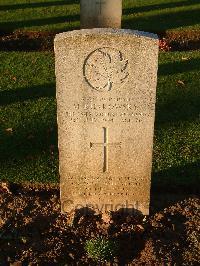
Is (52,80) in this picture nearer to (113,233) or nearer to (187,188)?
(187,188)

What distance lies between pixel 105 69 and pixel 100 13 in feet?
21.0

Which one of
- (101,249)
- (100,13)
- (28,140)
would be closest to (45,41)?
(100,13)

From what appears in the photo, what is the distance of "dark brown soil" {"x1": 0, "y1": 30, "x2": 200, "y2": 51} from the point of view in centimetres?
1073

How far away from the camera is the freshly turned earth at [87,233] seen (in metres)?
4.55

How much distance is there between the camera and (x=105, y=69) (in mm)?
4211

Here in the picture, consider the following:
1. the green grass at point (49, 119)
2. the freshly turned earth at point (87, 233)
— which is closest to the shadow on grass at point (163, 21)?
the green grass at point (49, 119)

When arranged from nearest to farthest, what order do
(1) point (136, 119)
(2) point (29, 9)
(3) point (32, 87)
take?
(1) point (136, 119)
(3) point (32, 87)
(2) point (29, 9)

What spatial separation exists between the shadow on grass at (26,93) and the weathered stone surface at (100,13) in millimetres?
2644

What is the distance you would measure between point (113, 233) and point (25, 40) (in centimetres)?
751

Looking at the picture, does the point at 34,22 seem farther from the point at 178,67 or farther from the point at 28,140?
the point at 28,140

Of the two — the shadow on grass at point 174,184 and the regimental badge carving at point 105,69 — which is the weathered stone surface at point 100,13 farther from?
the regimental badge carving at point 105,69

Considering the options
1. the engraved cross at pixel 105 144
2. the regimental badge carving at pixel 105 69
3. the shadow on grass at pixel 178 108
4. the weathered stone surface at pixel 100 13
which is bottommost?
the shadow on grass at pixel 178 108

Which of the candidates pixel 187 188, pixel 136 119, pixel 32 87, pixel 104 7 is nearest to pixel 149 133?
pixel 136 119

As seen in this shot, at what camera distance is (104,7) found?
10.1 m
